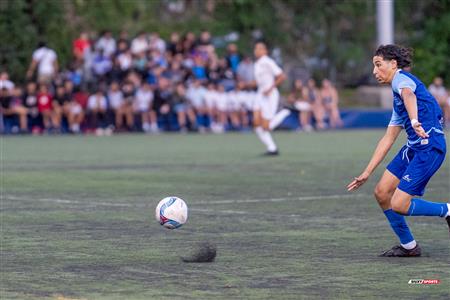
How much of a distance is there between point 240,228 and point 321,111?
24.3m

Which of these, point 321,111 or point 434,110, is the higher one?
point 434,110

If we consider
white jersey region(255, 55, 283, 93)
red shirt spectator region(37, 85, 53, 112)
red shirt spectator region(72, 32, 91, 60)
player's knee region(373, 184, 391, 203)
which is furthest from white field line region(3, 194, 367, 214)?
red shirt spectator region(72, 32, 91, 60)

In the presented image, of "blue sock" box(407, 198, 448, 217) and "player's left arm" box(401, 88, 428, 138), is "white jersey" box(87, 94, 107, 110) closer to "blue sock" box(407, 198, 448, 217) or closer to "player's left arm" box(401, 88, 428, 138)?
"blue sock" box(407, 198, 448, 217)

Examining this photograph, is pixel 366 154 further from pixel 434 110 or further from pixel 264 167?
pixel 434 110

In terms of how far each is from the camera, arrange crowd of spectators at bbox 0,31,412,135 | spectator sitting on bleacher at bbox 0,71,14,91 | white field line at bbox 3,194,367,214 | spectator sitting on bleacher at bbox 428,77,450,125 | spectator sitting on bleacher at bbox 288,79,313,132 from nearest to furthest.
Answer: white field line at bbox 3,194,367,214
spectator sitting on bleacher at bbox 0,71,14,91
crowd of spectators at bbox 0,31,412,135
spectator sitting on bleacher at bbox 288,79,313,132
spectator sitting on bleacher at bbox 428,77,450,125

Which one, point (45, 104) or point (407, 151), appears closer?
point (407, 151)

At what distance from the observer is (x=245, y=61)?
Answer: 3562 centimetres

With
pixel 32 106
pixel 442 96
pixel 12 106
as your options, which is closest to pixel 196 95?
pixel 32 106

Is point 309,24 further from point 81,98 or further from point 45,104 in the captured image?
point 45,104

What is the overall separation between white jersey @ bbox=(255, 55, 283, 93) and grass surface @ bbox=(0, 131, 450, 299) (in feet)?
6.90

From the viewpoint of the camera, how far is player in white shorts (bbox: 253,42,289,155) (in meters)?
22.8

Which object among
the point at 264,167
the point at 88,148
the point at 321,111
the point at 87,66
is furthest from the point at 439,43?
the point at 264,167

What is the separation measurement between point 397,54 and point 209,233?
2.72 metres

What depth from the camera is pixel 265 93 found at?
2311 centimetres
